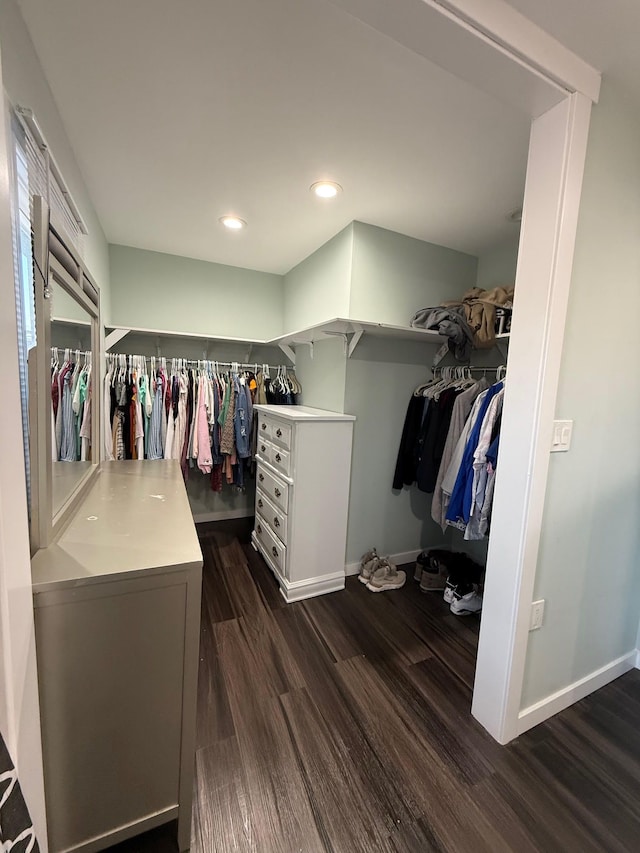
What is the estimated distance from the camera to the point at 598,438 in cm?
141

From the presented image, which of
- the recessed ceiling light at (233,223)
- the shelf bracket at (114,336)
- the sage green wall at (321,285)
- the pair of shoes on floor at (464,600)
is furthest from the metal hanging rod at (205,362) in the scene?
the pair of shoes on floor at (464,600)

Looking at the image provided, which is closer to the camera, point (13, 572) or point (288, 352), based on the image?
point (13, 572)

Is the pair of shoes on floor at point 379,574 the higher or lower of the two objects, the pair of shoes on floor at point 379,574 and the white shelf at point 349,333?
the lower

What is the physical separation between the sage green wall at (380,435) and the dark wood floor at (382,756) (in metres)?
0.73

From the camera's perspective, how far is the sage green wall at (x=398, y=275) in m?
2.31

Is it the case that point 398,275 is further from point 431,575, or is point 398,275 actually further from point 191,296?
point 431,575

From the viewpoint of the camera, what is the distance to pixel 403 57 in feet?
3.82

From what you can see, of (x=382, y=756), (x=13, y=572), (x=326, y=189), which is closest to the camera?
(x=13, y=572)

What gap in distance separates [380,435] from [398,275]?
1.13 metres

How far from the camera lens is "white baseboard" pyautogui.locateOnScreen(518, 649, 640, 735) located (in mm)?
1415

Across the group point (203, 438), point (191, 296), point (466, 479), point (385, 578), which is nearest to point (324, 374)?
point (203, 438)

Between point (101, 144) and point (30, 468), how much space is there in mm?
1638

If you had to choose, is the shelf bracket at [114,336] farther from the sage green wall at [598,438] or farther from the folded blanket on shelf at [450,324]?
the sage green wall at [598,438]

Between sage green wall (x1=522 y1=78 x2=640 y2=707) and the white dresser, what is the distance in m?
1.22
